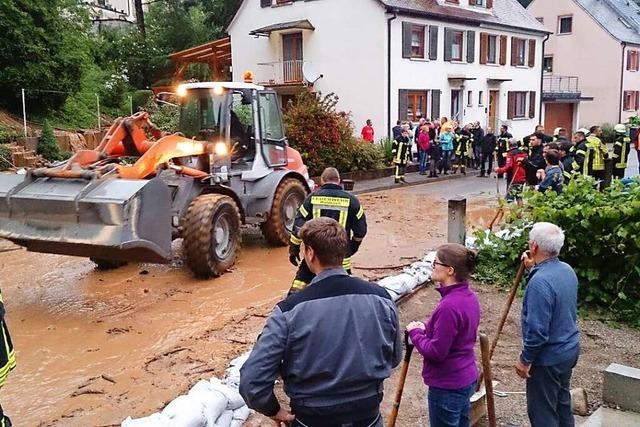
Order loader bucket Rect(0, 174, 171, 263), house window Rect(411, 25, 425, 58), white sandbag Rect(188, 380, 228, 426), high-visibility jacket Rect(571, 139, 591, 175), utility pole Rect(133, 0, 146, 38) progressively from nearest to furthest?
white sandbag Rect(188, 380, 228, 426) < loader bucket Rect(0, 174, 171, 263) < high-visibility jacket Rect(571, 139, 591, 175) < house window Rect(411, 25, 425, 58) < utility pole Rect(133, 0, 146, 38)

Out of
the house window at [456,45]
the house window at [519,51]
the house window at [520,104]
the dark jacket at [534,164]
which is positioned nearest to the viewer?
the dark jacket at [534,164]

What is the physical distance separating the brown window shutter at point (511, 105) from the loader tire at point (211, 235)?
2571 cm

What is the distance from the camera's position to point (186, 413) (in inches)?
170

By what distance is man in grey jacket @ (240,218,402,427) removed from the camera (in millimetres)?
2730

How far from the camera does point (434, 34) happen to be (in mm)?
26531

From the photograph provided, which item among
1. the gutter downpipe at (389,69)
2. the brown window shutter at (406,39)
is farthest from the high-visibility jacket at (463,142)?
the brown window shutter at (406,39)

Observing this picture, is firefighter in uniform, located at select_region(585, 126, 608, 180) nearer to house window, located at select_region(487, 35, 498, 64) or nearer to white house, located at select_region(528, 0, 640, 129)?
house window, located at select_region(487, 35, 498, 64)

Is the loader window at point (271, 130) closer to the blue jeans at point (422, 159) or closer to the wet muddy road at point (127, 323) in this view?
the wet muddy road at point (127, 323)

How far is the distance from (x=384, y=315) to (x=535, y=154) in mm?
9315

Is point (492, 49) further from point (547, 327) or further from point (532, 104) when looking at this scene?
point (547, 327)

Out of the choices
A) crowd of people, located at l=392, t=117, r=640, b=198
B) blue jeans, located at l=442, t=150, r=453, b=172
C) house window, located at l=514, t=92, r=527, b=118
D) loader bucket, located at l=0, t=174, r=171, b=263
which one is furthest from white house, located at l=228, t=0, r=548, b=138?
loader bucket, located at l=0, t=174, r=171, b=263

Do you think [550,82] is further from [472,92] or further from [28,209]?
[28,209]

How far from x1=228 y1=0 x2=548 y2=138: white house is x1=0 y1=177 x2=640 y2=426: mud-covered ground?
596 inches

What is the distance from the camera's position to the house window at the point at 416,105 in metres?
26.3
